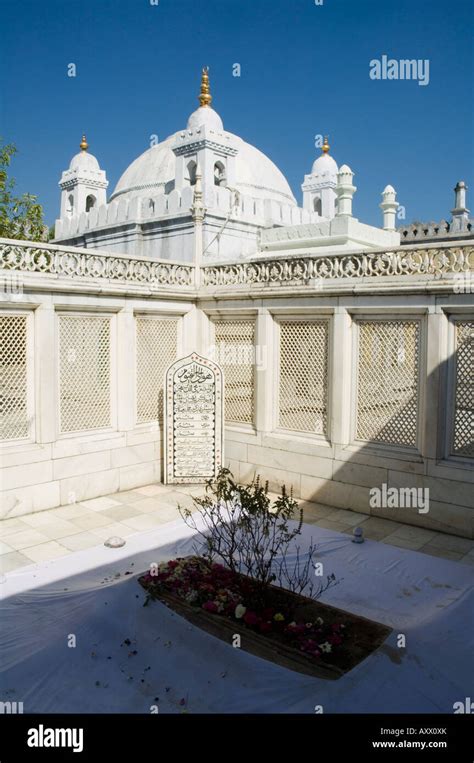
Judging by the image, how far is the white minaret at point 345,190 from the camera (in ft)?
35.9

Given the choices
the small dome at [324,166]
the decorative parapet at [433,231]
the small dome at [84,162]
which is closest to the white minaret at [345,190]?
the decorative parapet at [433,231]

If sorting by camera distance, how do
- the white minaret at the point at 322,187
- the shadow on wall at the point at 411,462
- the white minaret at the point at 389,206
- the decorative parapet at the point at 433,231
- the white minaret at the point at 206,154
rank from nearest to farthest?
the shadow on wall at the point at 411,462, the white minaret at the point at 389,206, the white minaret at the point at 206,154, the decorative parapet at the point at 433,231, the white minaret at the point at 322,187

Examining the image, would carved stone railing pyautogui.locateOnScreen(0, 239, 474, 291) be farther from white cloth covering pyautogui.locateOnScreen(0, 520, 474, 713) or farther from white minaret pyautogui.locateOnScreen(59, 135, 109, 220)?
white minaret pyautogui.locateOnScreen(59, 135, 109, 220)

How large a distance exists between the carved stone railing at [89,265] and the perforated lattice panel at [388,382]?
3346 mm

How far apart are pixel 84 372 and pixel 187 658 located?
17.6 ft

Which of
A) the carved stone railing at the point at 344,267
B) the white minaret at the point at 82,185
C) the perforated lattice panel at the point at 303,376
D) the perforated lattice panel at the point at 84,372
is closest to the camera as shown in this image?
the carved stone railing at the point at 344,267

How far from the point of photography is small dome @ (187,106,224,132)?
18422mm

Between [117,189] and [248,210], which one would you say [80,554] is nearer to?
[248,210]

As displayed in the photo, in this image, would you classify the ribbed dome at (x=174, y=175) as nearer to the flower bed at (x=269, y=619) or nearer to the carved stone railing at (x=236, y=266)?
the carved stone railing at (x=236, y=266)

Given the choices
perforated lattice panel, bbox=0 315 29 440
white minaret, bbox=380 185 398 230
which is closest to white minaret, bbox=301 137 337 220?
white minaret, bbox=380 185 398 230
